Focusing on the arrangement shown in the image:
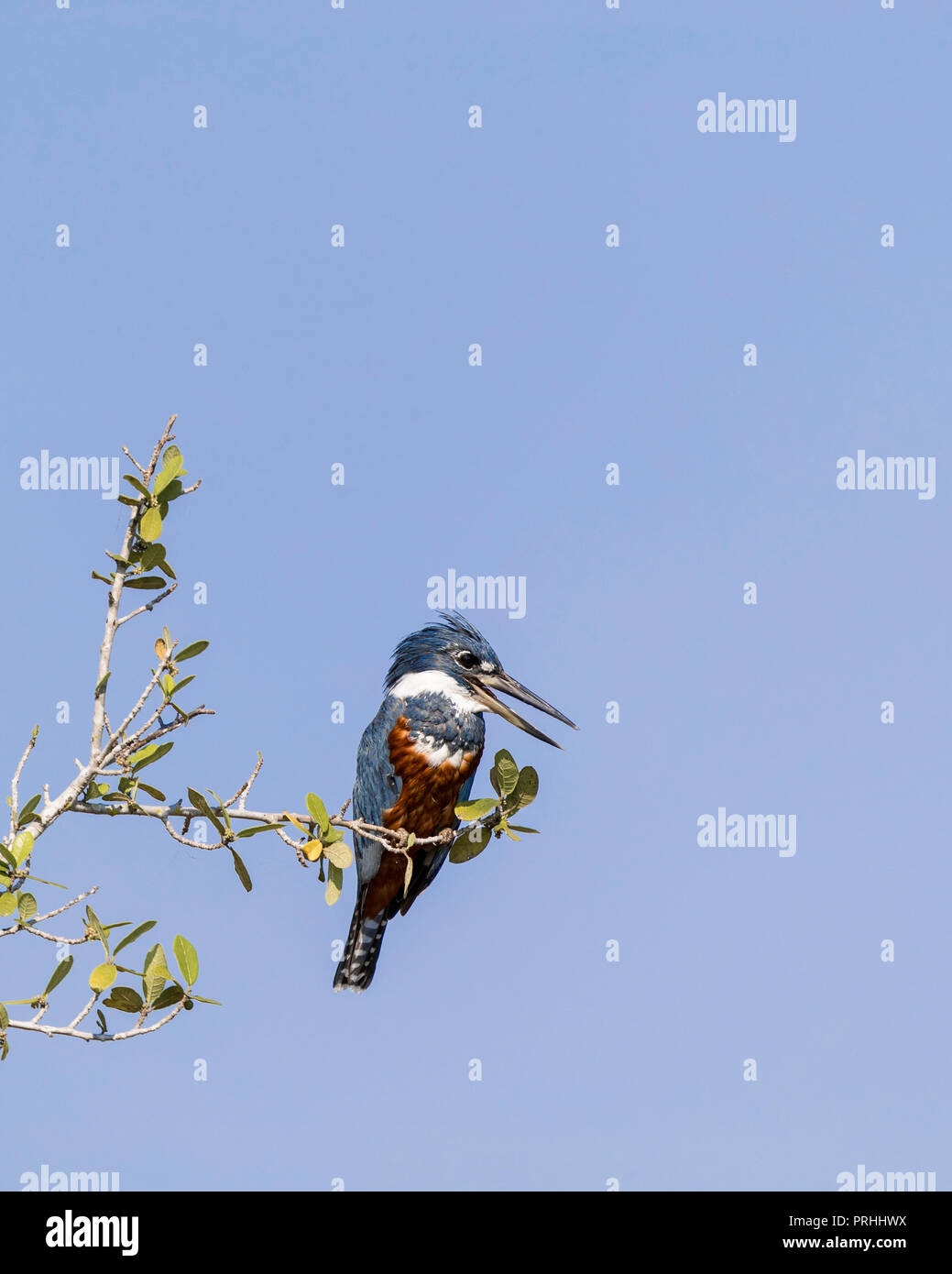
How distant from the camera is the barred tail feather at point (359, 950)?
6.63 metres

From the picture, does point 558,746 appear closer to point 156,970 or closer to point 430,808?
point 430,808

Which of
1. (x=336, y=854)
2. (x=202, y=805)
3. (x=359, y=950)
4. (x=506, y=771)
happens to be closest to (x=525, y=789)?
A: (x=506, y=771)

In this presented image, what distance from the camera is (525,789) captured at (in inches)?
168

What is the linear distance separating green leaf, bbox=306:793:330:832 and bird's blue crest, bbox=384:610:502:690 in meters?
2.51

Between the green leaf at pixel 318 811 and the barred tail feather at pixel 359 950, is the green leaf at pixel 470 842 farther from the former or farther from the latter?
the barred tail feather at pixel 359 950

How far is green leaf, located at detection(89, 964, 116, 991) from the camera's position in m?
3.44

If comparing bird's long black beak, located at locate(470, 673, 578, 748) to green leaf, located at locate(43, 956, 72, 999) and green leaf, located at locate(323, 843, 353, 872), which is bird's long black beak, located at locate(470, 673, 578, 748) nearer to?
green leaf, located at locate(323, 843, 353, 872)

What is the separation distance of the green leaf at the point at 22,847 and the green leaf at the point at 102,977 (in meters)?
0.37

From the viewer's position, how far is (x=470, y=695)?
6.36 m

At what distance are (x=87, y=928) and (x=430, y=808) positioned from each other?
288 cm

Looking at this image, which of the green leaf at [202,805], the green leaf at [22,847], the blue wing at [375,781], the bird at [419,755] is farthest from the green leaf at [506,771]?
the blue wing at [375,781]

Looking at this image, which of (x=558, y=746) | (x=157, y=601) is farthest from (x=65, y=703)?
(x=157, y=601)

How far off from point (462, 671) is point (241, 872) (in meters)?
2.71

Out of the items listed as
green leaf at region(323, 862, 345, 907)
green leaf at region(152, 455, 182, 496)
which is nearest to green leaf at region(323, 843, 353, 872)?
green leaf at region(323, 862, 345, 907)
